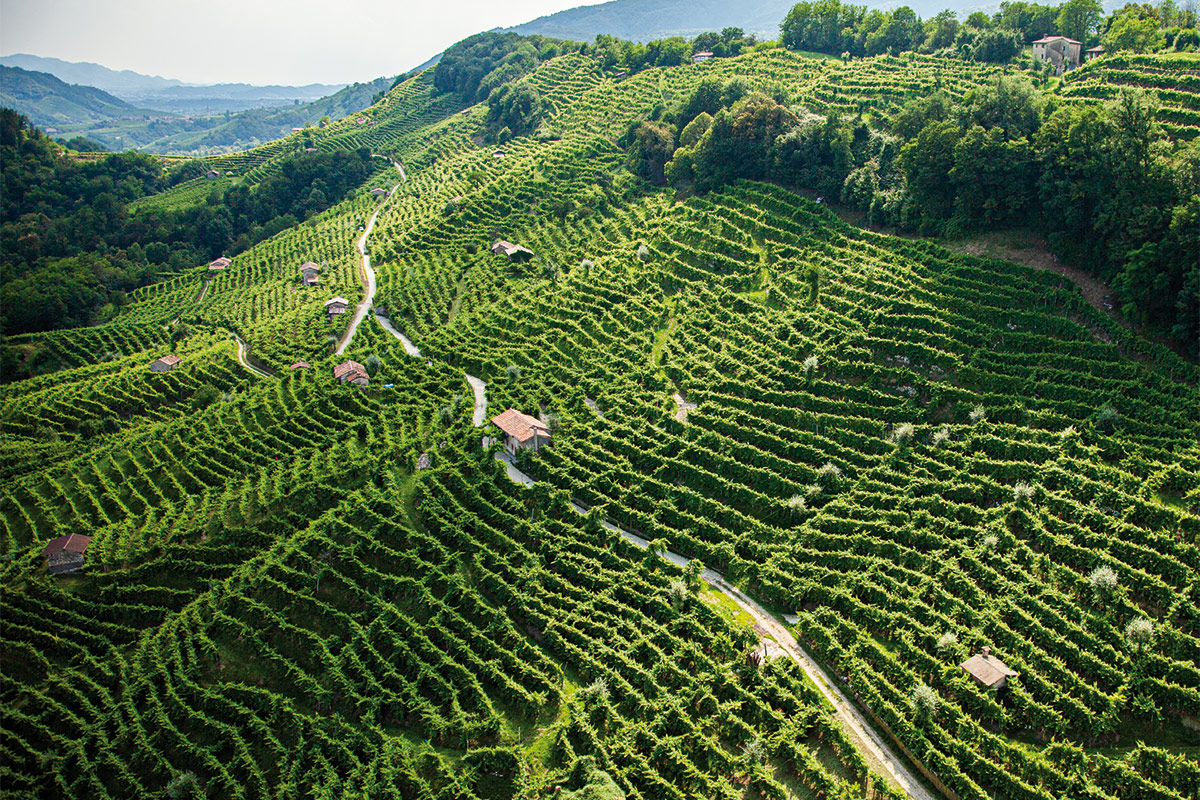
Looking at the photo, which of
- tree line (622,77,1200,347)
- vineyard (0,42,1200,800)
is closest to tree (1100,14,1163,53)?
vineyard (0,42,1200,800)

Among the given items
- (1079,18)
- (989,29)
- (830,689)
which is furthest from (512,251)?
(1079,18)

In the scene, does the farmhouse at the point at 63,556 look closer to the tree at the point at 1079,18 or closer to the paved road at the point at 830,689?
the paved road at the point at 830,689

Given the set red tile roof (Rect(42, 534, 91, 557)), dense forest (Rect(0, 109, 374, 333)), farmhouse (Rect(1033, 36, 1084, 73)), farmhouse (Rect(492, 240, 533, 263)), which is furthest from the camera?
dense forest (Rect(0, 109, 374, 333))

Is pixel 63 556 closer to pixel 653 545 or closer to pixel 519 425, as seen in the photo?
pixel 519 425

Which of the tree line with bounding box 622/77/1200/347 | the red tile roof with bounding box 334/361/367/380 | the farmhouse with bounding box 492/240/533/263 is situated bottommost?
the red tile roof with bounding box 334/361/367/380

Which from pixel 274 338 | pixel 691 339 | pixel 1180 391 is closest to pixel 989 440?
pixel 1180 391

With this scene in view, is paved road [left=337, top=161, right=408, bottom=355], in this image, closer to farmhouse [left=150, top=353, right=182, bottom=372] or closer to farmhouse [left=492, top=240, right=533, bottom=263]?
farmhouse [left=492, top=240, right=533, bottom=263]

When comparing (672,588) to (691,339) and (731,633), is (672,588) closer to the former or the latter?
(731,633)
